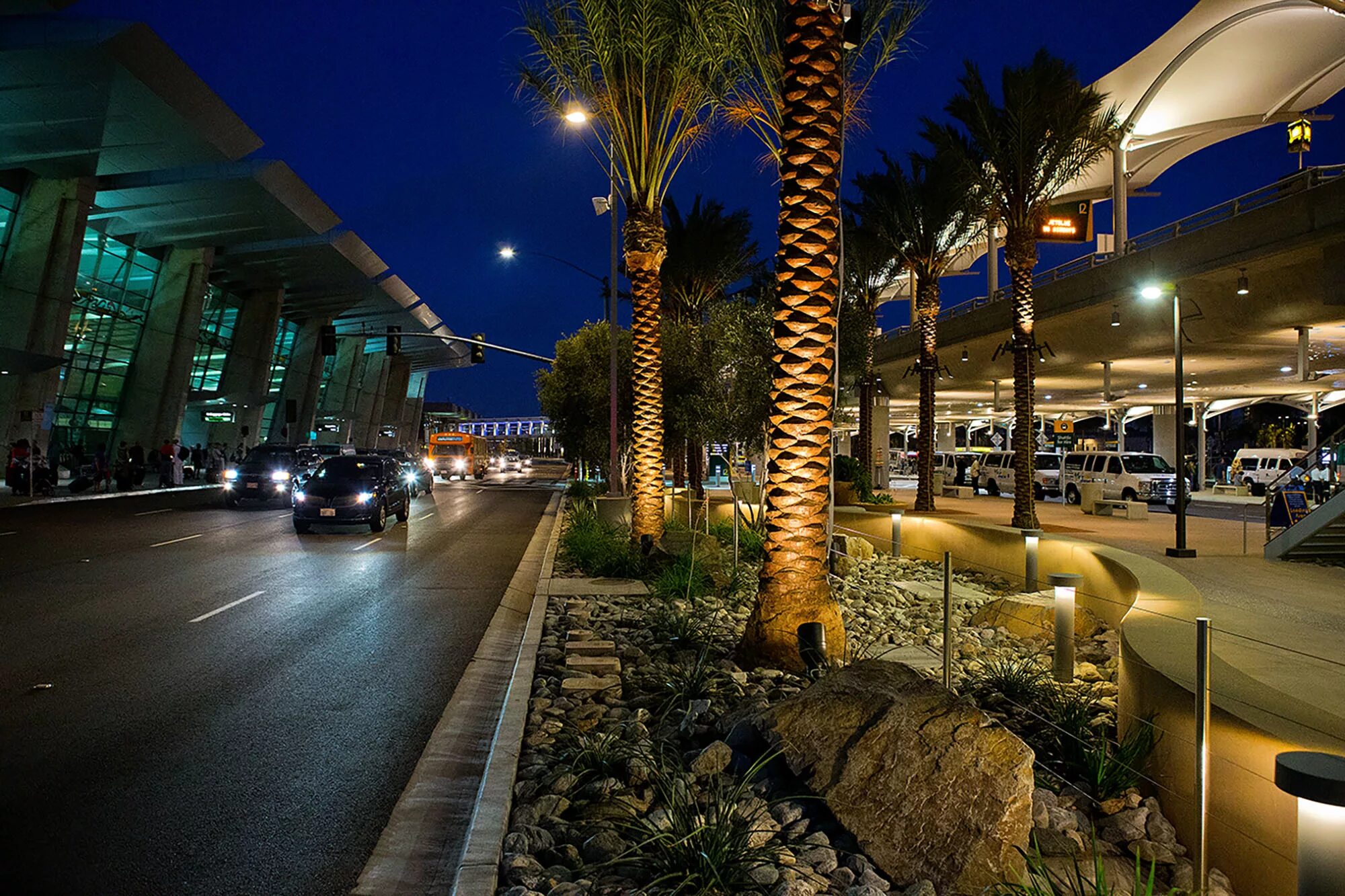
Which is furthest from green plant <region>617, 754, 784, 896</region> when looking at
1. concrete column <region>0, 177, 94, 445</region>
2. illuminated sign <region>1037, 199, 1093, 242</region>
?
concrete column <region>0, 177, 94, 445</region>

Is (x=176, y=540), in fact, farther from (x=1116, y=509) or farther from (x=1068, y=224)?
(x=1068, y=224)

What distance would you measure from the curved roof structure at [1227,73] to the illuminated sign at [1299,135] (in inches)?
138

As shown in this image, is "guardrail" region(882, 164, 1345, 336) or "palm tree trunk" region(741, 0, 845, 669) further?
"guardrail" region(882, 164, 1345, 336)

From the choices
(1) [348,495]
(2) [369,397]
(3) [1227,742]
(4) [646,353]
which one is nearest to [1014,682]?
(3) [1227,742]

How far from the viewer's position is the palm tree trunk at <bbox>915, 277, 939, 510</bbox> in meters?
29.1

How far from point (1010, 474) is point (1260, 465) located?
70.2ft

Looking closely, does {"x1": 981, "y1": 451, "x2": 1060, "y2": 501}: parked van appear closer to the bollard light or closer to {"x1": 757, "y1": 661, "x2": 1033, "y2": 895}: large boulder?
{"x1": 757, "y1": 661, "x2": 1033, "y2": 895}: large boulder

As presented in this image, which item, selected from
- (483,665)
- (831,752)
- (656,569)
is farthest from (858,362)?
(831,752)

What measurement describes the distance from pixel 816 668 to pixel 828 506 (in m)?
2.43

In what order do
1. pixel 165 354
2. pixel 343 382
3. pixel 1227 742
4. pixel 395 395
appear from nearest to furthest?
1. pixel 1227 742
2. pixel 165 354
3. pixel 343 382
4. pixel 395 395

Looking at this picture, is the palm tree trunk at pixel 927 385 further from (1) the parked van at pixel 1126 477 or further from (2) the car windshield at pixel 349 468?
(2) the car windshield at pixel 349 468

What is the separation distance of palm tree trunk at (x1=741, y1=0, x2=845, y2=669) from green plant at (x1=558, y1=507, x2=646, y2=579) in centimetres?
596

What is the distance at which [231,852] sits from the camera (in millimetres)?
4766

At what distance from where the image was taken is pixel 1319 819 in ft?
10.6
